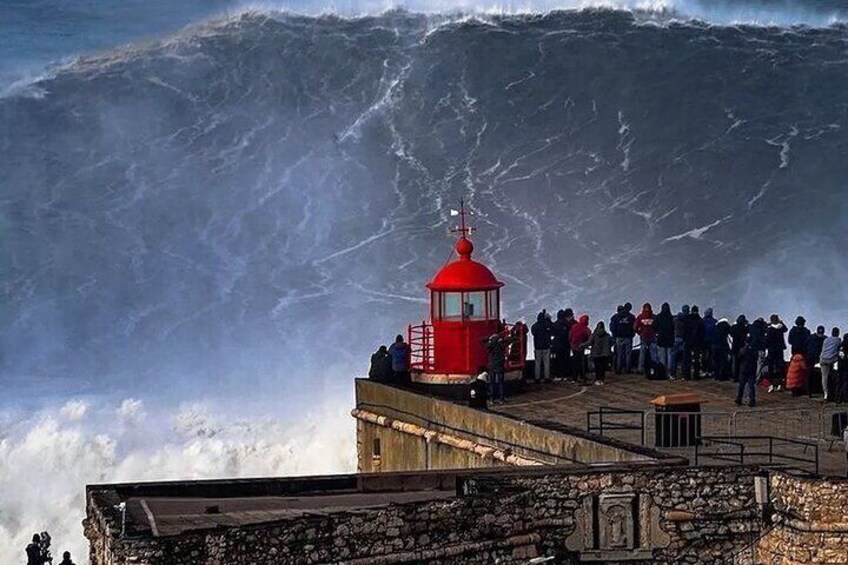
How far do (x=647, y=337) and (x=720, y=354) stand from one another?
0.99 m

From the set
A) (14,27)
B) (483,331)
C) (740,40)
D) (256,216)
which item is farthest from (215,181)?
(483,331)

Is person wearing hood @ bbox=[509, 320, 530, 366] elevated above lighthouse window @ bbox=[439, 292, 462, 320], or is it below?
below

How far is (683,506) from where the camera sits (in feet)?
59.7

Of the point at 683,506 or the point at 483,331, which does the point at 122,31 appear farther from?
the point at 683,506

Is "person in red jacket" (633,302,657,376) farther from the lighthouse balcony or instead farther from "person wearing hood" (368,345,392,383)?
"person wearing hood" (368,345,392,383)

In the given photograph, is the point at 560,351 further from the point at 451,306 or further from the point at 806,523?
the point at 806,523

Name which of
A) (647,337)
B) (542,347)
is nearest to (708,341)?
(647,337)

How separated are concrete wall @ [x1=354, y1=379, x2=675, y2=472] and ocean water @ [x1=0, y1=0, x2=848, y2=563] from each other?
17.8 meters

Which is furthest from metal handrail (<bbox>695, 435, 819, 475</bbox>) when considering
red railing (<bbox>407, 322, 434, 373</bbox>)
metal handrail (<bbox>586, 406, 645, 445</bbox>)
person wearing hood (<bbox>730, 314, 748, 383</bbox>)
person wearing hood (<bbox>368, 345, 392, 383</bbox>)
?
person wearing hood (<bbox>368, 345, 392, 383</bbox>)

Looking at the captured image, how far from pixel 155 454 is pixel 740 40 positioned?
99.4ft

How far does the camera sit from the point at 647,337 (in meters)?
27.1

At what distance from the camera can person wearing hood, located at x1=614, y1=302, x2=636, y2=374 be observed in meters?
27.4

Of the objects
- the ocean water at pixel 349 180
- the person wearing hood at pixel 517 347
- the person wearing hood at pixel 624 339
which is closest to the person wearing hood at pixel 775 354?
the person wearing hood at pixel 624 339

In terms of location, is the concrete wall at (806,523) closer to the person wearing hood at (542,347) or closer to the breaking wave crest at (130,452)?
the person wearing hood at (542,347)
